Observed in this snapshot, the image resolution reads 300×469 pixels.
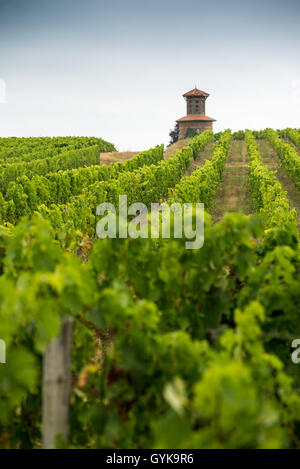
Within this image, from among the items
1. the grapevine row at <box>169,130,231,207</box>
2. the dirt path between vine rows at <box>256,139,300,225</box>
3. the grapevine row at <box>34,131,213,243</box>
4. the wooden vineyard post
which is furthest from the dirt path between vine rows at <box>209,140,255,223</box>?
the wooden vineyard post

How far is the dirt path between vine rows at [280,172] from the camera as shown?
84.7 feet

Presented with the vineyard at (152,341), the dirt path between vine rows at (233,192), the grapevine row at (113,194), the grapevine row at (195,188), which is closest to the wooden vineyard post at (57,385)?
the vineyard at (152,341)

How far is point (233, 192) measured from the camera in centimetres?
2905

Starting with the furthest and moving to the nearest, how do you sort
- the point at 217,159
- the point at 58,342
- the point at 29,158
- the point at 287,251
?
1. the point at 29,158
2. the point at 217,159
3. the point at 287,251
4. the point at 58,342

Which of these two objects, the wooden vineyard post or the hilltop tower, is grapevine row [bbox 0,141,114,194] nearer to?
the wooden vineyard post

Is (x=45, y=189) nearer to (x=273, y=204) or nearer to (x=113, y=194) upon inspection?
(x=113, y=194)

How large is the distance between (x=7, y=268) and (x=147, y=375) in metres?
1.27

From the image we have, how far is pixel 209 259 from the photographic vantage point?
11.0 feet

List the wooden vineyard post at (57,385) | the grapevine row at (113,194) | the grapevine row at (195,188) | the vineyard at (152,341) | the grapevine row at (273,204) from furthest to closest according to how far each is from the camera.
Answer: the grapevine row at (195,188) → the grapevine row at (113,194) → the grapevine row at (273,204) → the wooden vineyard post at (57,385) → the vineyard at (152,341)

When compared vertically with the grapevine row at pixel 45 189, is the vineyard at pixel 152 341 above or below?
below

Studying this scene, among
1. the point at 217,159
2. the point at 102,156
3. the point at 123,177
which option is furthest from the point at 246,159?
the point at 123,177

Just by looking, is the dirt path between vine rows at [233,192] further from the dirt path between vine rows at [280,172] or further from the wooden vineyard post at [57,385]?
the wooden vineyard post at [57,385]

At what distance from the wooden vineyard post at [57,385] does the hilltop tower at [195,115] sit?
7766cm

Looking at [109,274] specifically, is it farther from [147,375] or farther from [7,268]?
[147,375]
